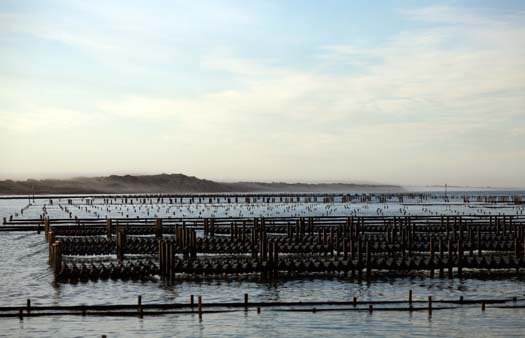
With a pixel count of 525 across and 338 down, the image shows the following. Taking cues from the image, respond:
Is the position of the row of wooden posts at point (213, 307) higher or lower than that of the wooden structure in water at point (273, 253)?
lower

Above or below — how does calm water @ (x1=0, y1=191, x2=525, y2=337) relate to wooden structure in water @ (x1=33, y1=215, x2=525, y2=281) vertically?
below

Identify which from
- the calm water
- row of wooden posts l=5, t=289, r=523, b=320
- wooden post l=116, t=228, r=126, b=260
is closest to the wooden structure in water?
wooden post l=116, t=228, r=126, b=260

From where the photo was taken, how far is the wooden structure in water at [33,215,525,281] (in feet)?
177

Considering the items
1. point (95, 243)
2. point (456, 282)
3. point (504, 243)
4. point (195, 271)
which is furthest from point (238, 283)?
point (504, 243)

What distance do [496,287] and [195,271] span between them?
2184 centimetres

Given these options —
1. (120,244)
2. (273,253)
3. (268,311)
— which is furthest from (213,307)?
(120,244)

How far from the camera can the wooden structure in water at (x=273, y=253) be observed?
54.1m

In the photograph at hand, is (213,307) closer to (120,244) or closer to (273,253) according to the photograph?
(273,253)

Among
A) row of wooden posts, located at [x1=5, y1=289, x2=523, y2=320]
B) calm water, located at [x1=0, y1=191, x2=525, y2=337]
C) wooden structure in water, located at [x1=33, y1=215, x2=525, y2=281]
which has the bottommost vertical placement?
calm water, located at [x1=0, y1=191, x2=525, y2=337]

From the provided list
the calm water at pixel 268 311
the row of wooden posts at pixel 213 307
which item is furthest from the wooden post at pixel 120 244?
the row of wooden posts at pixel 213 307

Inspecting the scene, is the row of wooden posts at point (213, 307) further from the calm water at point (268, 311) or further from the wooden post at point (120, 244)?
the wooden post at point (120, 244)

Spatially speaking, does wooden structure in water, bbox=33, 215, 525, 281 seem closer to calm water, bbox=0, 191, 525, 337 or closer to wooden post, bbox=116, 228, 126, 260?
wooden post, bbox=116, 228, 126, 260

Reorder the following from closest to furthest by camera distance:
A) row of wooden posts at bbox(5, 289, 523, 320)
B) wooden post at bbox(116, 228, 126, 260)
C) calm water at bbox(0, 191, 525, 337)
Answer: calm water at bbox(0, 191, 525, 337), row of wooden posts at bbox(5, 289, 523, 320), wooden post at bbox(116, 228, 126, 260)

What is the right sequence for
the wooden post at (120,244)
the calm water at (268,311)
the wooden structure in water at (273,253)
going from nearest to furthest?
the calm water at (268,311)
the wooden structure in water at (273,253)
the wooden post at (120,244)
